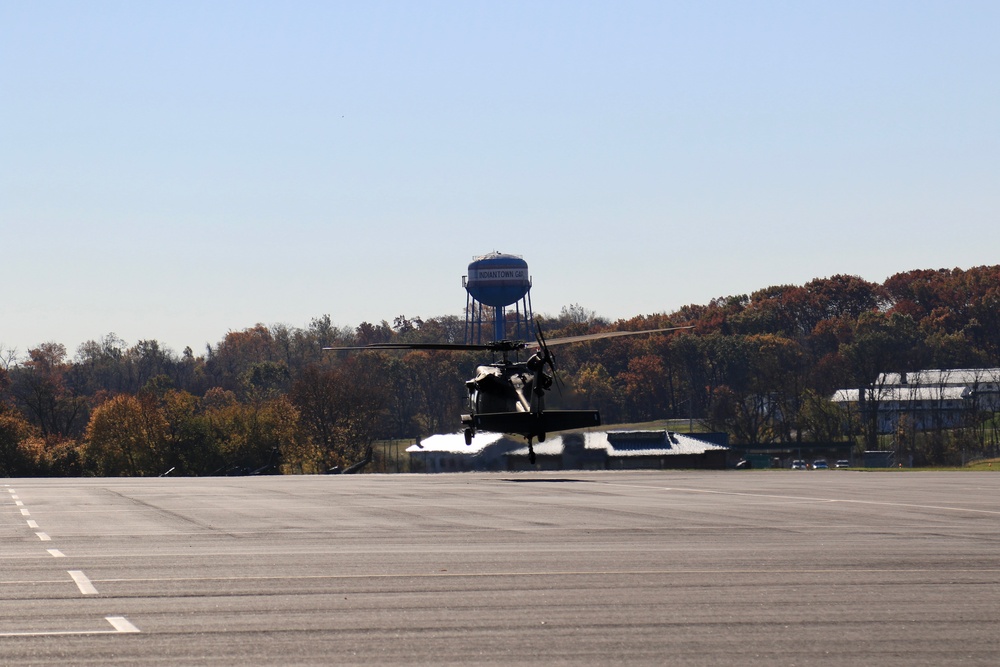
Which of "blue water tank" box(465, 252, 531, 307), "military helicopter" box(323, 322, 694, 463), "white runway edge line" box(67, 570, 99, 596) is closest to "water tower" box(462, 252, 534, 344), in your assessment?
"blue water tank" box(465, 252, 531, 307)

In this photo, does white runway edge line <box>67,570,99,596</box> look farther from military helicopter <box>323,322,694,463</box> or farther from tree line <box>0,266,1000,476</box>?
tree line <box>0,266,1000,476</box>

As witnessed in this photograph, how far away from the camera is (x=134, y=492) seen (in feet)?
150

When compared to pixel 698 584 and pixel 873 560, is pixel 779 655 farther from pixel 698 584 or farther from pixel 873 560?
pixel 873 560

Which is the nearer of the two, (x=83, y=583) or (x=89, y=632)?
(x=89, y=632)

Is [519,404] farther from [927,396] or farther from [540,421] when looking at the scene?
[927,396]

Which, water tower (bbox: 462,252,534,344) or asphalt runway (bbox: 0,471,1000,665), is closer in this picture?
asphalt runway (bbox: 0,471,1000,665)

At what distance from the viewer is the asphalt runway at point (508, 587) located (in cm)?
1182

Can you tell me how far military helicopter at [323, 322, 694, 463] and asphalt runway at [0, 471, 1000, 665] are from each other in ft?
45.4

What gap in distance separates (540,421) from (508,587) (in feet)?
96.9

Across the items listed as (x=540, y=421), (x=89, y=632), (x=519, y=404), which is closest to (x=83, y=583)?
(x=89, y=632)

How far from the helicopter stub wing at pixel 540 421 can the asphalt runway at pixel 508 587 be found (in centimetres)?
1371

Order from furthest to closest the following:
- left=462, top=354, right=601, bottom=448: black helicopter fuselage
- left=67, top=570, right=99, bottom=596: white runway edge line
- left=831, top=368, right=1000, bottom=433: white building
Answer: left=831, top=368, right=1000, bottom=433: white building < left=462, top=354, right=601, bottom=448: black helicopter fuselage < left=67, top=570, right=99, bottom=596: white runway edge line

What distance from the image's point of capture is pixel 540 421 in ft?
149

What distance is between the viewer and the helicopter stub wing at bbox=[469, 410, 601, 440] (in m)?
45.3
